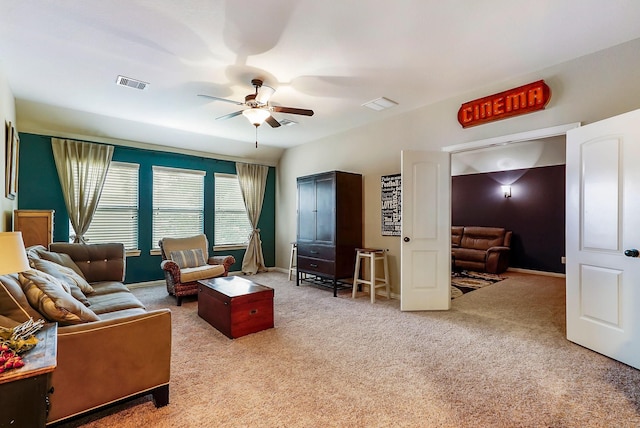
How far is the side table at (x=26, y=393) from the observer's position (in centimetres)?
117

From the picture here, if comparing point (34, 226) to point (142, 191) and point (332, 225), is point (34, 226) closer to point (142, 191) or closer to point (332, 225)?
point (142, 191)

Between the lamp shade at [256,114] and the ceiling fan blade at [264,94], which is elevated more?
the ceiling fan blade at [264,94]

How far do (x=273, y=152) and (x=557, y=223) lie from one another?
20.7ft

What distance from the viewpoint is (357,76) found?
3350mm

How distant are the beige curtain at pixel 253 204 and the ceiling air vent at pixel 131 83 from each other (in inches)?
117

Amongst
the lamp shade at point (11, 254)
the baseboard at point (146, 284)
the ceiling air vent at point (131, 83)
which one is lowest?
the baseboard at point (146, 284)

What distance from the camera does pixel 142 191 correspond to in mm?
5480

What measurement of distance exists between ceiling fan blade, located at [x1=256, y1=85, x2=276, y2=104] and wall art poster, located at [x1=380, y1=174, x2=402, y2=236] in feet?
7.11

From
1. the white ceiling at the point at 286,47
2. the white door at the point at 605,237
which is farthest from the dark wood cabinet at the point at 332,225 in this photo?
the white door at the point at 605,237

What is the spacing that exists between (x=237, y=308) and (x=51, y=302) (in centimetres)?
159

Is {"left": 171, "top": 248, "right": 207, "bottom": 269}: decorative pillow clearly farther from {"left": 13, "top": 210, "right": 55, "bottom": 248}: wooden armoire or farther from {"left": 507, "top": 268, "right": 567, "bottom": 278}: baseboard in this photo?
{"left": 507, "top": 268, "right": 567, "bottom": 278}: baseboard

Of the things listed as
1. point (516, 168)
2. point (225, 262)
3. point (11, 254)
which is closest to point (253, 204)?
point (225, 262)

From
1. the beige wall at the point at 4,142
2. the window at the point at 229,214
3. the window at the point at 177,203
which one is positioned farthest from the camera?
the window at the point at 229,214

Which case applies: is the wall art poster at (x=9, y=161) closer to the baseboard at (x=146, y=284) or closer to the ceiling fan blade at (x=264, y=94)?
the baseboard at (x=146, y=284)
